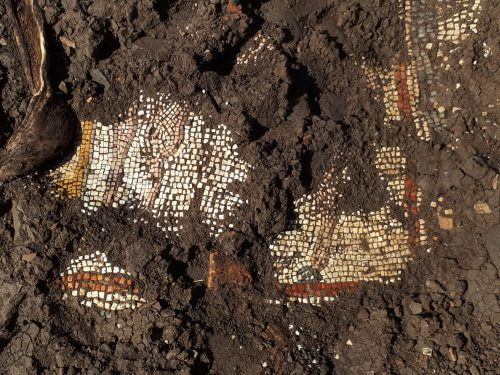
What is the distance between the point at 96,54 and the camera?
282cm

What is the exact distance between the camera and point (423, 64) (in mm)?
2859

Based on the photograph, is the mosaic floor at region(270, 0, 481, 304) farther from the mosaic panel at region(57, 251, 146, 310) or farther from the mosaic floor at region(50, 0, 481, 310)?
the mosaic panel at region(57, 251, 146, 310)

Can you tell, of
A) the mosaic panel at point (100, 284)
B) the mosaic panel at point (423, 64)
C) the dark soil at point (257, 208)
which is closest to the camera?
the dark soil at point (257, 208)

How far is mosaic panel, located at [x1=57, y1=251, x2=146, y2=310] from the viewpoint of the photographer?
2666 mm

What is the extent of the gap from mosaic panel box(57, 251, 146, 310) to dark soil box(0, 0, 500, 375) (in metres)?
0.06

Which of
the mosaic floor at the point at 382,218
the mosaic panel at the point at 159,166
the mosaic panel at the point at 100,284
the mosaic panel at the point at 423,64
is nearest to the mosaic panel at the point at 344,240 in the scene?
the mosaic floor at the point at 382,218

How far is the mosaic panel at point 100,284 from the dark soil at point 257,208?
0.19 ft

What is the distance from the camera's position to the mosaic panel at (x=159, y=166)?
8.98 ft

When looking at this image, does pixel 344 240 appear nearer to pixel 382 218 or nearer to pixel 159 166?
pixel 382 218

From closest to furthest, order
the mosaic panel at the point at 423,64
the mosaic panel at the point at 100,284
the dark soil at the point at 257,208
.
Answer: the dark soil at the point at 257,208 → the mosaic panel at the point at 100,284 → the mosaic panel at the point at 423,64

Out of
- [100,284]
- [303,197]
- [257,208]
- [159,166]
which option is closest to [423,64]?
[303,197]

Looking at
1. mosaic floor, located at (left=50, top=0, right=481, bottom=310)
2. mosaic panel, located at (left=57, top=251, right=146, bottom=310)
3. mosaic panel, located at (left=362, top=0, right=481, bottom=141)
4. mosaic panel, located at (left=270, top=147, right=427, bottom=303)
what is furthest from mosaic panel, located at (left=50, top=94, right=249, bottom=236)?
mosaic panel, located at (left=362, top=0, right=481, bottom=141)

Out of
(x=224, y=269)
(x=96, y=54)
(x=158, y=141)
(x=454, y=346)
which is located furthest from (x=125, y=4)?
(x=454, y=346)

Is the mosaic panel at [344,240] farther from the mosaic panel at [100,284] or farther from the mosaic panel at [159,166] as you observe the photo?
the mosaic panel at [100,284]
